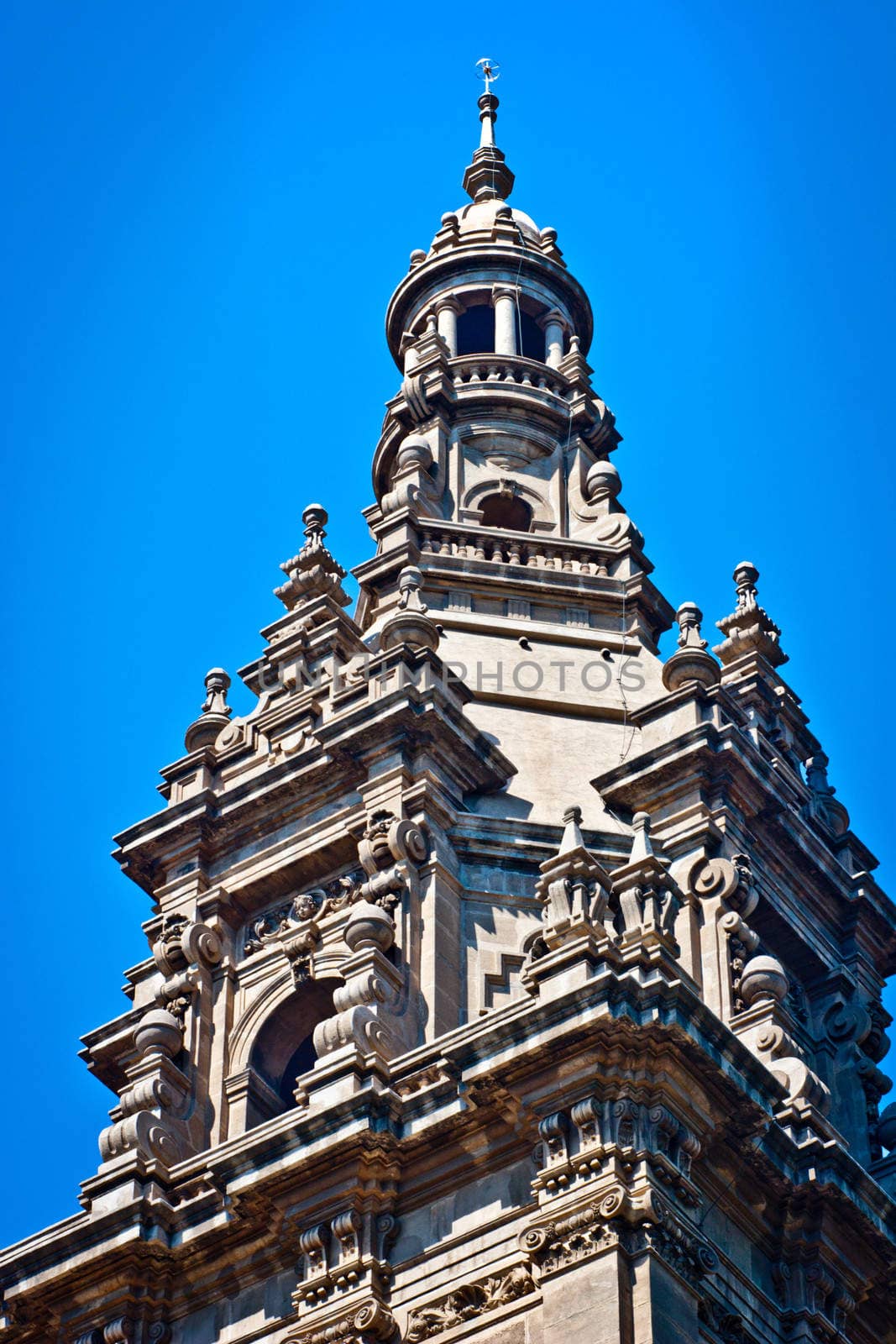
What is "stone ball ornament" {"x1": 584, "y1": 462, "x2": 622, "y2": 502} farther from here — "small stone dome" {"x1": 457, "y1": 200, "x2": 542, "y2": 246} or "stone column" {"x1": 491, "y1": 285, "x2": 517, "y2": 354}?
"small stone dome" {"x1": 457, "y1": 200, "x2": 542, "y2": 246}

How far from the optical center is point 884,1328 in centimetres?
4009

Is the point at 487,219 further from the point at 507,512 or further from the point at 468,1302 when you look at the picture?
the point at 468,1302

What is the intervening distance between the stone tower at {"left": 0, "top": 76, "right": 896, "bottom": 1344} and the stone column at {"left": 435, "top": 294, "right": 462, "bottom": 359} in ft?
0.25

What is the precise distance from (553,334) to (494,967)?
63.0 feet

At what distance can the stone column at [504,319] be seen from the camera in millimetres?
59594

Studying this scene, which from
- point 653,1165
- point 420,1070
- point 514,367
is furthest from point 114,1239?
point 514,367

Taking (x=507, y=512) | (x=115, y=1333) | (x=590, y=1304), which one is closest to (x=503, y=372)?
(x=507, y=512)

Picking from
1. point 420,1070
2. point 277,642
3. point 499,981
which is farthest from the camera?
point 277,642

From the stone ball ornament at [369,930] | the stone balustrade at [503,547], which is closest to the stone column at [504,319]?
the stone balustrade at [503,547]

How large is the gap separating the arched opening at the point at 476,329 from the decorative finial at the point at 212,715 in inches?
474

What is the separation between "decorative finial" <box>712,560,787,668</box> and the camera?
52.3 metres

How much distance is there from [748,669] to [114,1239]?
50.1 ft

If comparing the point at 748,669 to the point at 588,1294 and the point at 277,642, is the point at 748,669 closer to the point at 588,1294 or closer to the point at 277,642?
the point at 277,642

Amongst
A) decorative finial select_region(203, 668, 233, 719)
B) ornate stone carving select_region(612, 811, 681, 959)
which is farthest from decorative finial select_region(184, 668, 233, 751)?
ornate stone carving select_region(612, 811, 681, 959)
